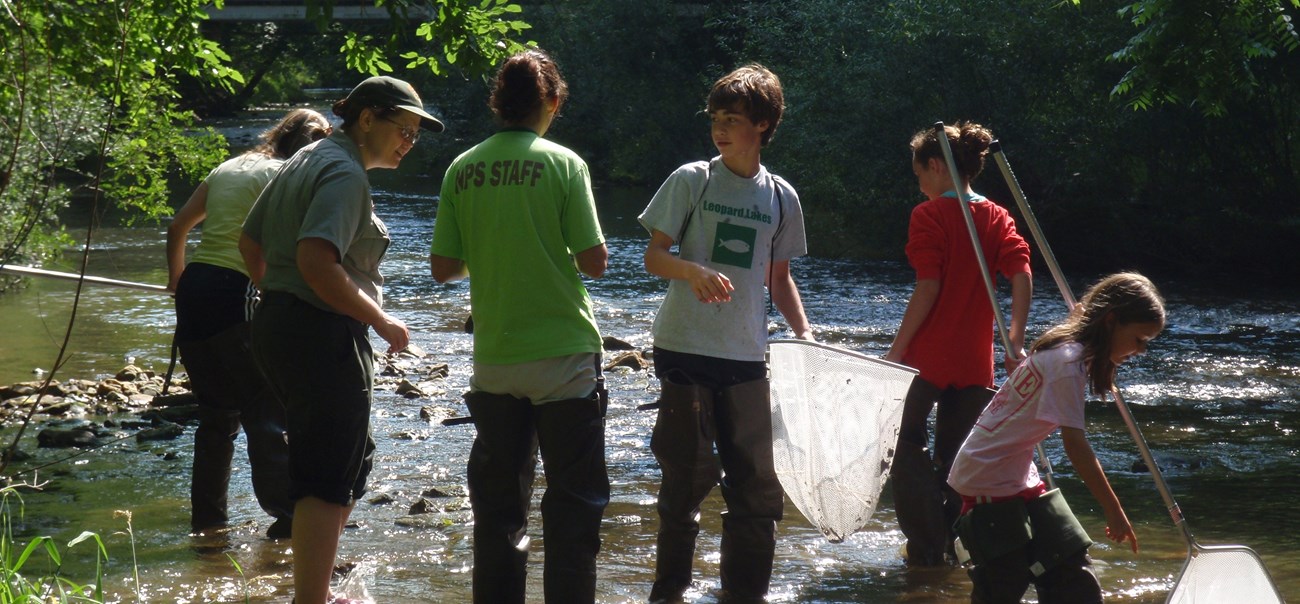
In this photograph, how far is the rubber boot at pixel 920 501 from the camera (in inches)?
191

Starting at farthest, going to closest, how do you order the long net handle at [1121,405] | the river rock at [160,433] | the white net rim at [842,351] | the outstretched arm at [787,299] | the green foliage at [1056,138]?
the green foliage at [1056,138], the river rock at [160,433], the outstretched arm at [787,299], the white net rim at [842,351], the long net handle at [1121,405]

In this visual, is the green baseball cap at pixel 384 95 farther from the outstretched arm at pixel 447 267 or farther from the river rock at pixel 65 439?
the river rock at pixel 65 439

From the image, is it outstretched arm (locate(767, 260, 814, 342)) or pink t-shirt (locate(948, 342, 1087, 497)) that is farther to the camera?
outstretched arm (locate(767, 260, 814, 342))

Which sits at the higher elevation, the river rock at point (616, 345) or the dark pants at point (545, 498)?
the dark pants at point (545, 498)

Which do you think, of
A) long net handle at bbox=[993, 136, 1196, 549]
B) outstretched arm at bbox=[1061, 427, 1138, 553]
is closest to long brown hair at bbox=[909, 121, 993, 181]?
long net handle at bbox=[993, 136, 1196, 549]

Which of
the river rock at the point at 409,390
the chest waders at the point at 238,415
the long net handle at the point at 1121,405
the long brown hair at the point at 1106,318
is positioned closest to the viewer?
the long brown hair at the point at 1106,318

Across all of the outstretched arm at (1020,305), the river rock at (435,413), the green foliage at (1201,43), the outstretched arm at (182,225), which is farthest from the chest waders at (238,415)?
the green foliage at (1201,43)

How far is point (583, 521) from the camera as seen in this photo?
12.4 ft

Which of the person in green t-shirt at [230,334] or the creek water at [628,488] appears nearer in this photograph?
the creek water at [628,488]

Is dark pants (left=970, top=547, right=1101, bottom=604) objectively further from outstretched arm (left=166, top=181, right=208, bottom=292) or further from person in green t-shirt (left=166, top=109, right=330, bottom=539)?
outstretched arm (left=166, top=181, right=208, bottom=292)

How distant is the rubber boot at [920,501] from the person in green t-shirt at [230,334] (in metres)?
2.27

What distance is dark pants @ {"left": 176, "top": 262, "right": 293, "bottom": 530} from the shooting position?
16.4 feet

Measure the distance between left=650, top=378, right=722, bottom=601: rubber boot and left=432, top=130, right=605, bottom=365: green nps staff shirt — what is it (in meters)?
0.49

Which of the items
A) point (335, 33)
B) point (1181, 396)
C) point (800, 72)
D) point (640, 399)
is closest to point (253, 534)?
point (640, 399)
